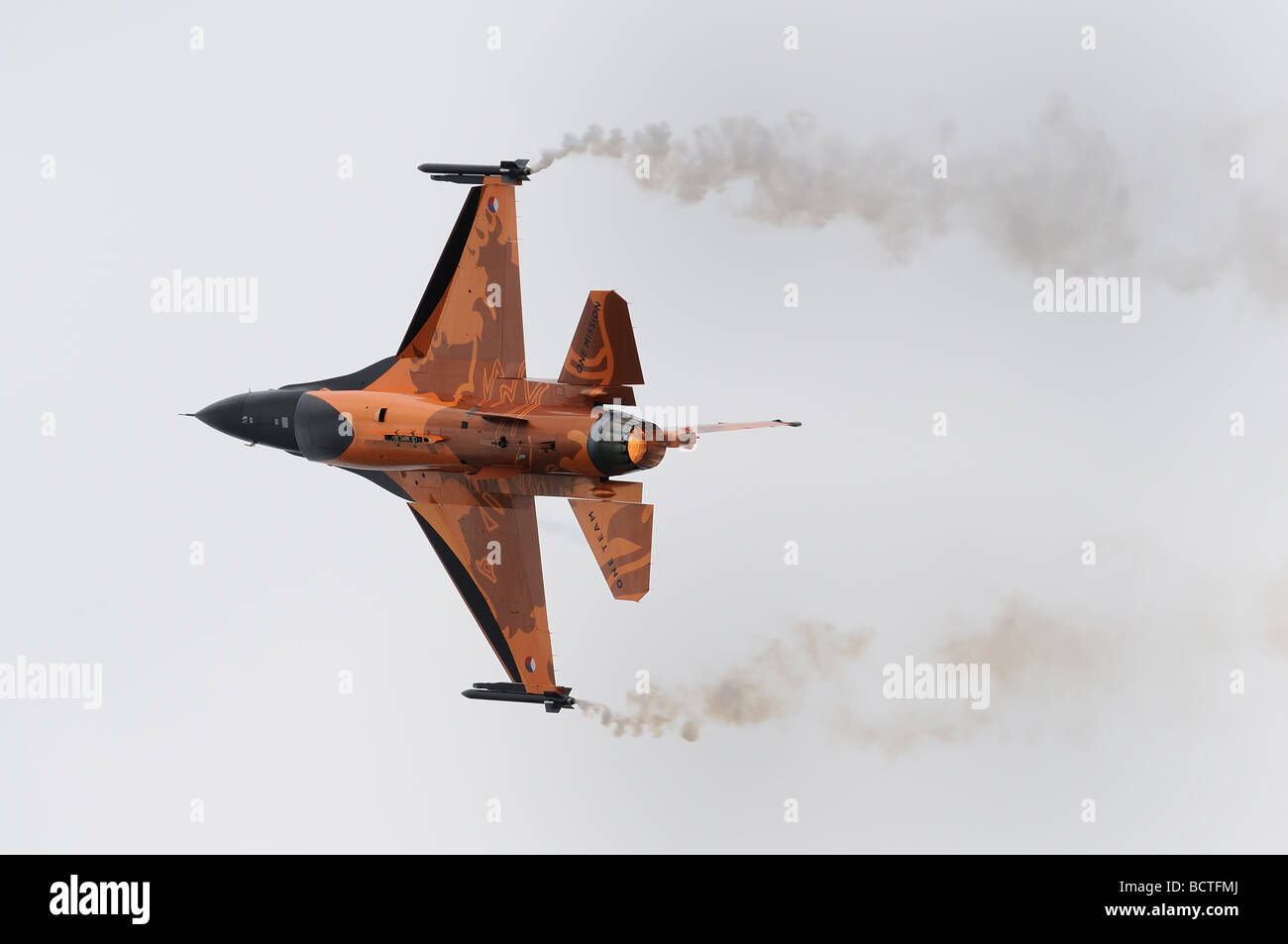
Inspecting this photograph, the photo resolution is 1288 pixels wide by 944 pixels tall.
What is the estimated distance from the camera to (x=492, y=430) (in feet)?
99.3

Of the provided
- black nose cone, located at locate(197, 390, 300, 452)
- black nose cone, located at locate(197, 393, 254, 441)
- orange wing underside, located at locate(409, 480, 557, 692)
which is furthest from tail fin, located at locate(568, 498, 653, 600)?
black nose cone, located at locate(197, 393, 254, 441)

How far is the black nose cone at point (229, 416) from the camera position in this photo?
32969 millimetres

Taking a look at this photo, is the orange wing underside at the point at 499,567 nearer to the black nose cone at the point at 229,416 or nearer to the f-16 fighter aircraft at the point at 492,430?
the f-16 fighter aircraft at the point at 492,430

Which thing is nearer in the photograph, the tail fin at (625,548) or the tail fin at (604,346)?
the tail fin at (604,346)

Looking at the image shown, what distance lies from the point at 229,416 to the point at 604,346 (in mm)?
9373

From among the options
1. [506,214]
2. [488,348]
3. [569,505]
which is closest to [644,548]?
[569,505]

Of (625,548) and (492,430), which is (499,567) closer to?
(492,430)

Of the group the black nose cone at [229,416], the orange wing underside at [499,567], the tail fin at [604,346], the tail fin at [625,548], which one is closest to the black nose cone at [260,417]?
the black nose cone at [229,416]

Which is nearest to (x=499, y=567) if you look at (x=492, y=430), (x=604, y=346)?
(x=492, y=430)

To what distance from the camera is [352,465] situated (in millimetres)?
31672

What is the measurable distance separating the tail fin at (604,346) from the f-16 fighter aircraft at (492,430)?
0.03 m

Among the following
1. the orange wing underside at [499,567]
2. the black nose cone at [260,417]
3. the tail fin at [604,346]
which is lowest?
the orange wing underside at [499,567]

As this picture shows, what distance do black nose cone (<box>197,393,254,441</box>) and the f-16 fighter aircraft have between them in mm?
40

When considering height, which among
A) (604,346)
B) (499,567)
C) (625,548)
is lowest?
(499,567)
